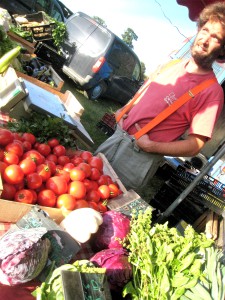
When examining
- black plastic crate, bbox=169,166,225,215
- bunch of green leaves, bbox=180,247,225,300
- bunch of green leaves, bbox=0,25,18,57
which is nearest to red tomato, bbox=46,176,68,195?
bunch of green leaves, bbox=180,247,225,300

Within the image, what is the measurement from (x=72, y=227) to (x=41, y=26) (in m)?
7.56

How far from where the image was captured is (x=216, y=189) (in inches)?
141

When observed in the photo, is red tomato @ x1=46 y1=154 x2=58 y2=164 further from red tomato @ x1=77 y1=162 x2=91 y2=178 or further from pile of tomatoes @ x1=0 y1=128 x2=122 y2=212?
red tomato @ x1=77 y1=162 x2=91 y2=178

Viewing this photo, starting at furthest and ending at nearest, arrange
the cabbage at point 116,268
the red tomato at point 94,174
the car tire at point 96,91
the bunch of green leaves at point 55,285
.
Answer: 1. the car tire at point 96,91
2. the red tomato at point 94,174
3. the cabbage at point 116,268
4. the bunch of green leaves at point 55,285

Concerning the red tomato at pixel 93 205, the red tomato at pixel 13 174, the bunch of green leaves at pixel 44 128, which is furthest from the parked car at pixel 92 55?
the red tomato at pixel 13 174

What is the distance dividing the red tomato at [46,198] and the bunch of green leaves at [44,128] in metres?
0.70

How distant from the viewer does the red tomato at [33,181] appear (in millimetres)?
1880

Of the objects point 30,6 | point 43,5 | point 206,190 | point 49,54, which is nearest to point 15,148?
point 206,190

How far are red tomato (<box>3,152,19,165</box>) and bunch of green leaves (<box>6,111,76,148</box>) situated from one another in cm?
53

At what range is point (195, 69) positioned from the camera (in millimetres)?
2422

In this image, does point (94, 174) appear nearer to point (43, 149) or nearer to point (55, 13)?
point (43, 149)

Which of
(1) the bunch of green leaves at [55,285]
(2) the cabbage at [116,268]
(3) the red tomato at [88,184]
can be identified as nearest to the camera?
(1) the bunch of green leaves at [55,285]

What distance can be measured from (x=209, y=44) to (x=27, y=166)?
1.65 metres

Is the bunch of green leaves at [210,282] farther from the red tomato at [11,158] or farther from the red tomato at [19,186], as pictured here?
the red tomato at [11,158]
